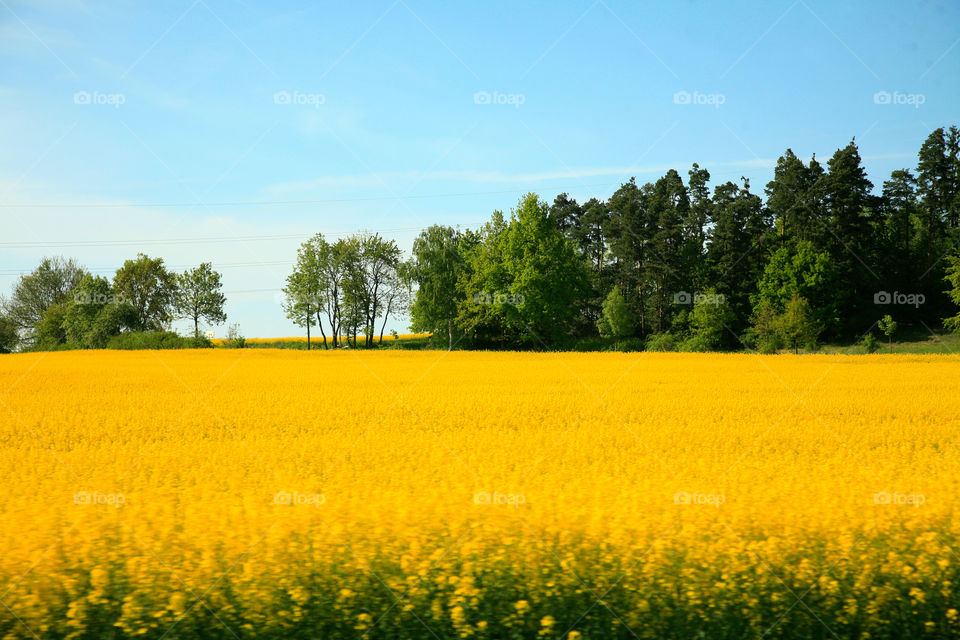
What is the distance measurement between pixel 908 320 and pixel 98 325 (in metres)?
86.1

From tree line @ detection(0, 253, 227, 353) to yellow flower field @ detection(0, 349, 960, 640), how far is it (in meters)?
47.8

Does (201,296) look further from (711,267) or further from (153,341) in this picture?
(711,267)

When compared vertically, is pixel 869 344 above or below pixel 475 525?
above

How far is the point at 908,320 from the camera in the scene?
76.3 m

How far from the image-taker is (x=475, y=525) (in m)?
8.42

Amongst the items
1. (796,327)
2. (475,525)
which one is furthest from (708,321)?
(475,525)

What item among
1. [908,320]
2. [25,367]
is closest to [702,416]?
[25,367]

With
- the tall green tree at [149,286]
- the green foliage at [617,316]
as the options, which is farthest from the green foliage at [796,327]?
the tall green tree at [149,286]

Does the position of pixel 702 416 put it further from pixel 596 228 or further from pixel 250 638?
pixel 596 228

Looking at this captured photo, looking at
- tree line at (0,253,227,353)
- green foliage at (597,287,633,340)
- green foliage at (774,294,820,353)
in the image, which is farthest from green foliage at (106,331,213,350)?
green foliage at (774,294,820,353)

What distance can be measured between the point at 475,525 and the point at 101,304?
67.3m

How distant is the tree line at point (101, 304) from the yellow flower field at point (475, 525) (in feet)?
157

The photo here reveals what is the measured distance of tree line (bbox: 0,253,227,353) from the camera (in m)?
61.8

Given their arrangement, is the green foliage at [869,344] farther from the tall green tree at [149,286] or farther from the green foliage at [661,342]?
the tall green tree at [149,286]
